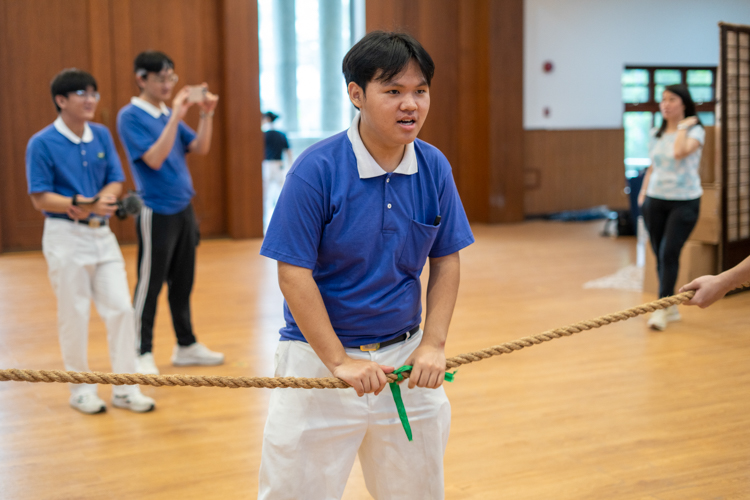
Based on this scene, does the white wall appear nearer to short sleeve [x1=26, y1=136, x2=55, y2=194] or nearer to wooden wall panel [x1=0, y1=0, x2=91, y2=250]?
wooden wall panel [x1=0, y1=0, x2=91, y2=250]

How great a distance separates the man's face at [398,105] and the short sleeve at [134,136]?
7.60 ft

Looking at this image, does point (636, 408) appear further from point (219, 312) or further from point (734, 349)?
point (219, 312)

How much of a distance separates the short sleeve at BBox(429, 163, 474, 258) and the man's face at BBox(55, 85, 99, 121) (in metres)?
2.04

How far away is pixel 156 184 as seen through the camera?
3.67 m

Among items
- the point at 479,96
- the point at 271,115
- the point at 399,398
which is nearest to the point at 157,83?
the point at 399,398

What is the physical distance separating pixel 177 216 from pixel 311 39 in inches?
230

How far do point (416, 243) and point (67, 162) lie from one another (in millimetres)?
2118

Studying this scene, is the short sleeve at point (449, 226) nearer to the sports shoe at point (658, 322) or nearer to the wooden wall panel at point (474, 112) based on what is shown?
the sports shoe at point (658, 322)

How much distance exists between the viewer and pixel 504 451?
284cm

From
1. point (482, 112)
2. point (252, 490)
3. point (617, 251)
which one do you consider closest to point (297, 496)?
point (252, 490)

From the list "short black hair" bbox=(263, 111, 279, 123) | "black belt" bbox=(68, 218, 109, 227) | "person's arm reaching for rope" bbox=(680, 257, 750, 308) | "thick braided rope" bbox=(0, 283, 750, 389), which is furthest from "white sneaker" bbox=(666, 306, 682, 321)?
"short black hair" bbox=(263, 111, 279, 123)

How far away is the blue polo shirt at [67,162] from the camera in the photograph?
312 cm

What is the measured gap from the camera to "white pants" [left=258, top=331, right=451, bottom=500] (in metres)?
1.61

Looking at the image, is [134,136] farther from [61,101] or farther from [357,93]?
[357,93]
